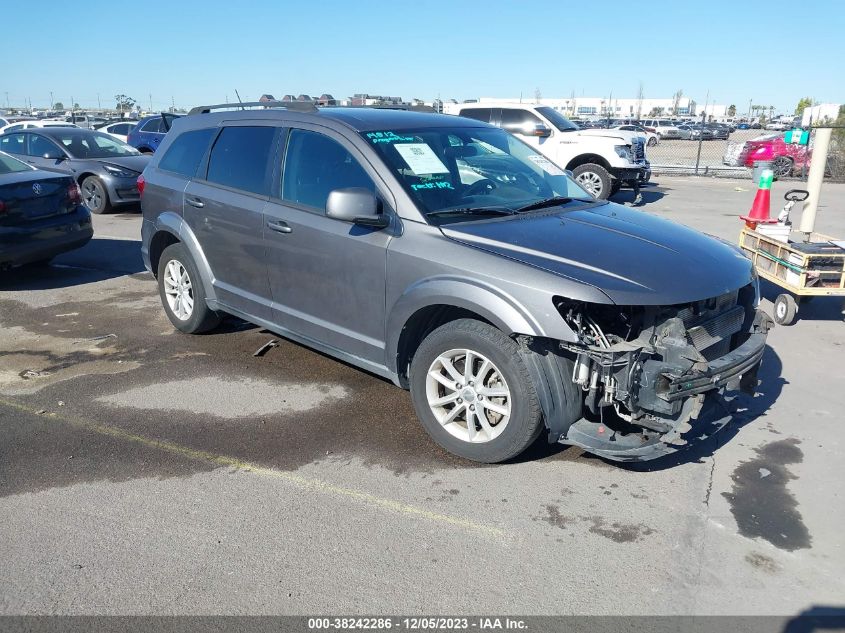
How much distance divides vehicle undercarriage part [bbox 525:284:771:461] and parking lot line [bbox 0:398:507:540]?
67 centimetres

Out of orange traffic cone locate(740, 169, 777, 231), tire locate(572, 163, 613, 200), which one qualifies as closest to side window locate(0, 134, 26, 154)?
tire locate(572, 163, 613, 200)

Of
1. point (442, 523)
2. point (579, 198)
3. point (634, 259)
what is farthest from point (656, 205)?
point (442, 523)

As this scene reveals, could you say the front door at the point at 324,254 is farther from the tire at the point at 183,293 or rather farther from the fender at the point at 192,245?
the tire at the point at 183,293

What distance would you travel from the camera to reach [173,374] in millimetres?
5262

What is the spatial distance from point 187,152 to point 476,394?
3485mm

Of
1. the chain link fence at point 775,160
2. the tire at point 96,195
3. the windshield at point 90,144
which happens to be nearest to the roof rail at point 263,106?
the tire at point 96,195

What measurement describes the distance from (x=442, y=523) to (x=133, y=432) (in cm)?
214

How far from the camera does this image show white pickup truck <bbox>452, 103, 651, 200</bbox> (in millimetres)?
13594

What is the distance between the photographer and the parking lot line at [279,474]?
3.38 m

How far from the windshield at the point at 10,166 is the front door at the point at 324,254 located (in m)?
4.74

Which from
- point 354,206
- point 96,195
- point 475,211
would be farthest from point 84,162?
point 475,211

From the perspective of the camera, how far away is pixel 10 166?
7.87 metres

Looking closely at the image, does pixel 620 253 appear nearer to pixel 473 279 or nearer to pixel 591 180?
pixel 473 279

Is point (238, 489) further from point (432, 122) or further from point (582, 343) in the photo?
point (432, 122)
